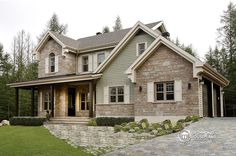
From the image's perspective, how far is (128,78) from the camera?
19.2 meters

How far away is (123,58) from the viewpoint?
1986 cm

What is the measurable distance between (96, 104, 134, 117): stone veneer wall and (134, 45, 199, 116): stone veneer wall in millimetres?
1102

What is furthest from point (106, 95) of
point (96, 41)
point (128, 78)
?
point (96, 41)

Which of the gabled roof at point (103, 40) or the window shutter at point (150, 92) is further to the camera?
the gabled roof at point (103, 40)

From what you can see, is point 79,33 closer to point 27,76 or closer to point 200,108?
point 27,76

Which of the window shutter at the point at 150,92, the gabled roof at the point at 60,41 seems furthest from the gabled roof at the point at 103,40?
the window shutter at the point at 150,92

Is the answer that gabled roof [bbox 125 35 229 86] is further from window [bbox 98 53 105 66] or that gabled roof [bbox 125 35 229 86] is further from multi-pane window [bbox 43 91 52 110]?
multi-pane window [bbox 43 91 52 110]

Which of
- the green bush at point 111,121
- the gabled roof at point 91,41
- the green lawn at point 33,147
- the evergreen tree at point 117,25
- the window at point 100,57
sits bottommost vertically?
the green lawn at point 33,147

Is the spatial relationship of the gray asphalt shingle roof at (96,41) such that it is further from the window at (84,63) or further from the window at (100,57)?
the window at (84,63)

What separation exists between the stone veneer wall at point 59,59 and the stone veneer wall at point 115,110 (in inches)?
225

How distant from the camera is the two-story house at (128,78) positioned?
52.7 feet

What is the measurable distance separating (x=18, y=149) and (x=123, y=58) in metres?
9.85

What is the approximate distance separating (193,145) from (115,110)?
378 inches

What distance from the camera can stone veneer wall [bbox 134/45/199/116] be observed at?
15719mm
